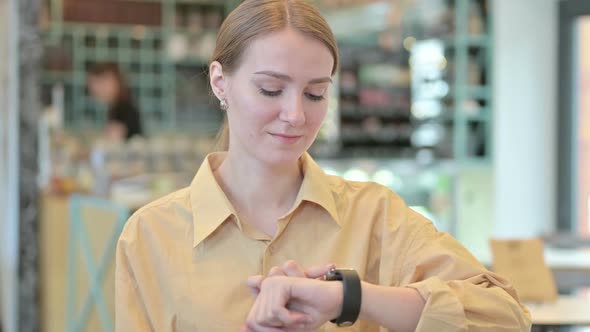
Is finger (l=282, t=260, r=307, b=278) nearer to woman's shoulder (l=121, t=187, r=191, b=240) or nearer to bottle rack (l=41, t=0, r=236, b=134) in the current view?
woman's shoulder (l=121, t=187, r=191, b=240)

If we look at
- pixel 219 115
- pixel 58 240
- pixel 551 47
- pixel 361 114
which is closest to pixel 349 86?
pixel 361 114

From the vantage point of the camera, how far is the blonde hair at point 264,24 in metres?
1.49

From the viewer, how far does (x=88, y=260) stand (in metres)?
4.27

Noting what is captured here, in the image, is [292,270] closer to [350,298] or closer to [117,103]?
[350,298]

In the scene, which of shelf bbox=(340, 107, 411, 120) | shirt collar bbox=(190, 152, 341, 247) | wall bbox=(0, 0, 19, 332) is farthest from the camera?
shelf bbox=(340, 107, 411, 120)

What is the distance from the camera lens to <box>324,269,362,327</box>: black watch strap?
1.31 metres

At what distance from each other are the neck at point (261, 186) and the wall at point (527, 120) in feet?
19.4

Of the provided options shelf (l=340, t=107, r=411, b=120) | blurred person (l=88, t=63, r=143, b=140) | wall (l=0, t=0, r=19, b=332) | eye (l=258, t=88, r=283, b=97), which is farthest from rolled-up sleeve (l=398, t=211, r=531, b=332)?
shelf (l=340, t=107, r=411, b=120)

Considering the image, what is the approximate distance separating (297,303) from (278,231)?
0.77 feet

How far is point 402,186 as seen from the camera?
7.86 metres

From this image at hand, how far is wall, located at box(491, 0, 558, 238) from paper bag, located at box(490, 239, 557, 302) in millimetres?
4422

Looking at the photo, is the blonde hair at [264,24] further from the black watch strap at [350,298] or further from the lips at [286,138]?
the black watch strap at [350,298]

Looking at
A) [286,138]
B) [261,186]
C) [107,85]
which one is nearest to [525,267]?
[261,186]

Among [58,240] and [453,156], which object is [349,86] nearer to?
[453,156]
